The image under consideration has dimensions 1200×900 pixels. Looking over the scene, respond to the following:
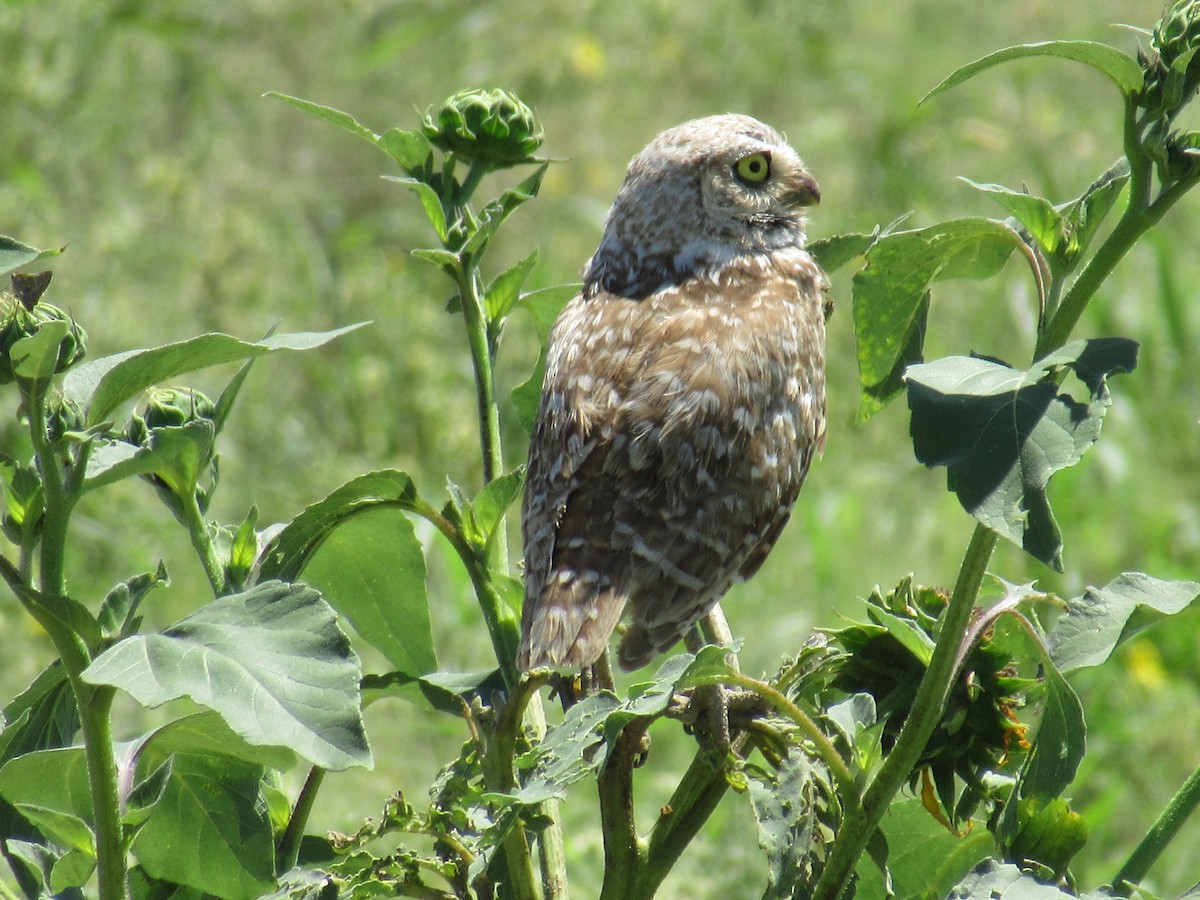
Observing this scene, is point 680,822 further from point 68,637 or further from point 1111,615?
point 68,637

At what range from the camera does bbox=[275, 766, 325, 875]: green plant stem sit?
5.80 feet

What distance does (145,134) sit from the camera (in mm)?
8289

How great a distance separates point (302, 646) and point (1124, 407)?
6.49 meters

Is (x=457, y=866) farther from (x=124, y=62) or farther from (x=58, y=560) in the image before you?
(x=124, y=62)

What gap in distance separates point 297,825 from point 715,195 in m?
2.35

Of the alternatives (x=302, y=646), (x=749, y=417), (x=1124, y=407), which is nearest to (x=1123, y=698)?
(x=1124, y=407)

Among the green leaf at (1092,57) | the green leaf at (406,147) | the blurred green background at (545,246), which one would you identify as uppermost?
the green leaf at (1092,57)

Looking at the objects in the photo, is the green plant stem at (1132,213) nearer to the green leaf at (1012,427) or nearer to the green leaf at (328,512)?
the green leaf at (1012,427)

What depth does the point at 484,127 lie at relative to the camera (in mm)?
2059

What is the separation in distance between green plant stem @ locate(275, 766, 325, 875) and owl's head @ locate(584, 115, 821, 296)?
2.02m

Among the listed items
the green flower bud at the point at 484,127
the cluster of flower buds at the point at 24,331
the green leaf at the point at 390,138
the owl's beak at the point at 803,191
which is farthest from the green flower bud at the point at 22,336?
the owl's beak at the point at 803,191

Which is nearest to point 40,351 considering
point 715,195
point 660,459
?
point 660,459

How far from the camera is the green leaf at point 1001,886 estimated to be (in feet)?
4.70

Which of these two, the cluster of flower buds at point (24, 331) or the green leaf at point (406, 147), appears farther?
the green leaf at point (406, 147)
